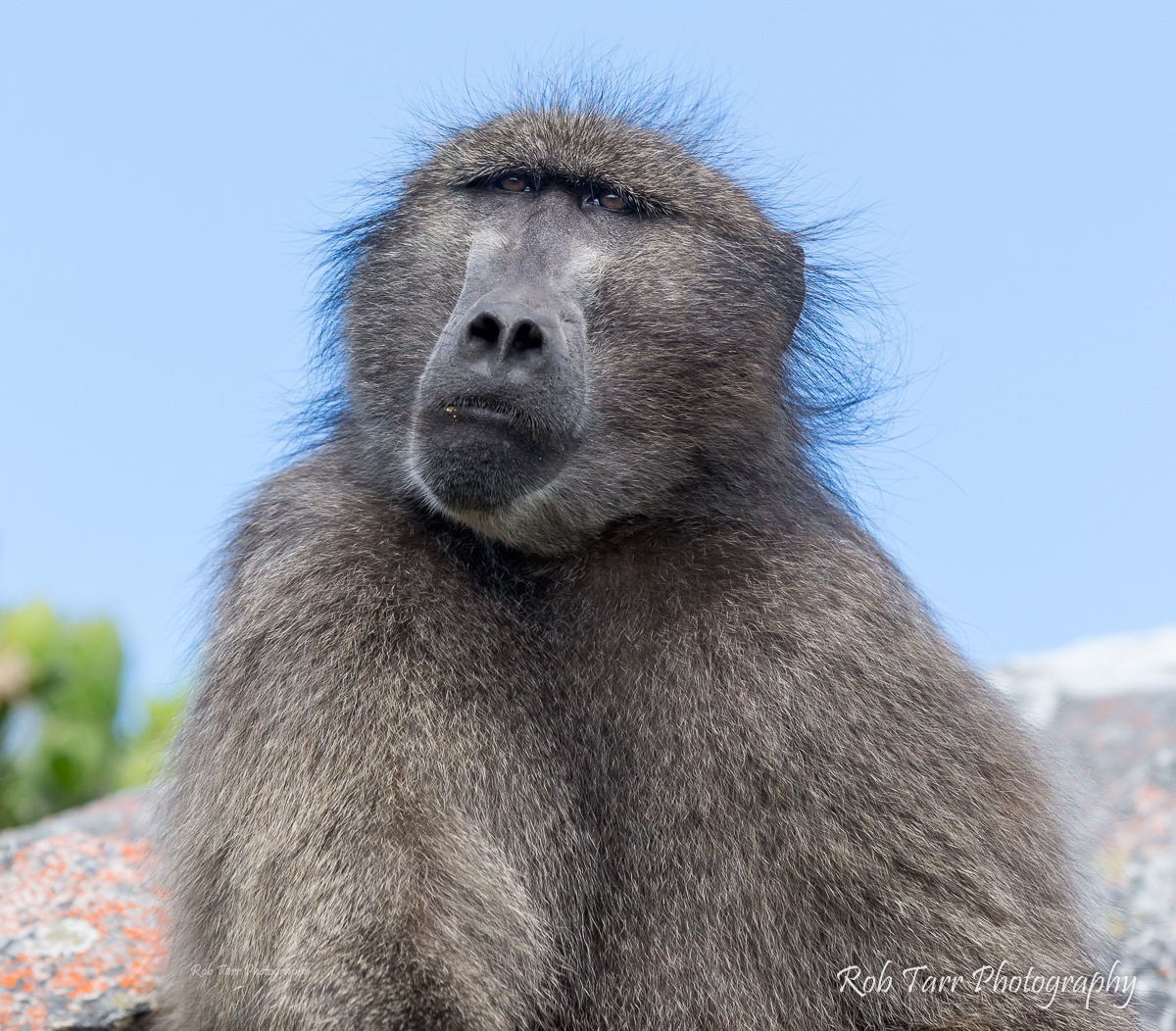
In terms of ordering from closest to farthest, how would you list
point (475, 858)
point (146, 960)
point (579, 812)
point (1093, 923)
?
point (475, 858) < point (579, 812) < point (1093, 923) < point (146, 960)

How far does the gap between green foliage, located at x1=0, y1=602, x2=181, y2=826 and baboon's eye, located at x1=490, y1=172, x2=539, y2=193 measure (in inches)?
294

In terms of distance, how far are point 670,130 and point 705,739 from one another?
199 centimetres

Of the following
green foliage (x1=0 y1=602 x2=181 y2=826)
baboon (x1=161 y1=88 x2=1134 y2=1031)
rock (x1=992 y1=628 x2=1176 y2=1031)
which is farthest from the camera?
green foliage (x1=0 y1=602 x2=181 y2=826)

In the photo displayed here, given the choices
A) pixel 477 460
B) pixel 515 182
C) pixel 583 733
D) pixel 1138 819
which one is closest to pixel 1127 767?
pixel 1138 819

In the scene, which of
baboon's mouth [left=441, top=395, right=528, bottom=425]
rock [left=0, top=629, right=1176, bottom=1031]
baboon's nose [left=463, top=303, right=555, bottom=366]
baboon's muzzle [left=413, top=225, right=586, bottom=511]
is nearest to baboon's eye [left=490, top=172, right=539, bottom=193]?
baboon's muzzle [left=413, top=225, right=586, bottom=511]

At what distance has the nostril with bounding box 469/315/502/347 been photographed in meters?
3.05

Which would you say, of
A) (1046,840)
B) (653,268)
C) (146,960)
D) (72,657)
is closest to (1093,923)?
(1046,840)

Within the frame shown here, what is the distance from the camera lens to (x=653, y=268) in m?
3.50

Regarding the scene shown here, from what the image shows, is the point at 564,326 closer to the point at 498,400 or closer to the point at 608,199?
the point at 498,400

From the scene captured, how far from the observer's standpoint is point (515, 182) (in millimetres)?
3615

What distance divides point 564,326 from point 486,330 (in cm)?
23

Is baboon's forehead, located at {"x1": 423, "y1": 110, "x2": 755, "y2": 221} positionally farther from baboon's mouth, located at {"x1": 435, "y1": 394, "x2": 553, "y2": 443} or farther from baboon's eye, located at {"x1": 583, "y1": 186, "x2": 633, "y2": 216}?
baboon's mouth, located at {"x1": 435, "y1": 394, "x2": 553, "y2": 443}

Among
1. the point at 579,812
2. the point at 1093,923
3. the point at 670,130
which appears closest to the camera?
the point at 579,812

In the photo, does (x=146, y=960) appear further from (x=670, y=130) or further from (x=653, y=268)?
(x=670, y=130)
